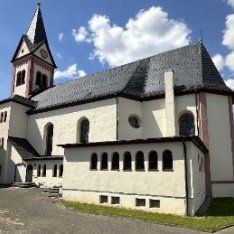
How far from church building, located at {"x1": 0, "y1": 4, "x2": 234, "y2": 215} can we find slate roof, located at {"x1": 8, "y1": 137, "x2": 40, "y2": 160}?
0.15 meters

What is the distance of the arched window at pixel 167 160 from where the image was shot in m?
16.6

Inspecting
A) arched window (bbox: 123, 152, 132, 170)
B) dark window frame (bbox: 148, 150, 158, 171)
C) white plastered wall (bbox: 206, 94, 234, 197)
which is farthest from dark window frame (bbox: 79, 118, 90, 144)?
dark window frame (bbox: 148, 150, 158, 171)

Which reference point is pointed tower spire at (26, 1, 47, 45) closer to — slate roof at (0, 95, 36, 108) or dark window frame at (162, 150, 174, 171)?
slate roof at (0, 95, 36, 108)

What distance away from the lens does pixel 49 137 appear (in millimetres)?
33031

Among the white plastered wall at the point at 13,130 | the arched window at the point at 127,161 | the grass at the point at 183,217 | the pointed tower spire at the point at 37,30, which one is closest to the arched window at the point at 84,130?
the white plastered wall at the point at 13,130

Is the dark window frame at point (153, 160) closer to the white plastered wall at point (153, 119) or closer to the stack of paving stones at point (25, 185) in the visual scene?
the white plastered wall at point (153, 119)

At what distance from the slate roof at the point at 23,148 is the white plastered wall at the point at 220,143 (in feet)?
60.9

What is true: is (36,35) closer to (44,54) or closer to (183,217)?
(44,54)

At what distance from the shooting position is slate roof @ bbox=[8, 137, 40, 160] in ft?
102

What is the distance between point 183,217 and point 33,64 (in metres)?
34.5

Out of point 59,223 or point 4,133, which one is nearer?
point 59,223

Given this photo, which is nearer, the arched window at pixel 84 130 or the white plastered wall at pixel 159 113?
the white plastered wall at pixel 159 113

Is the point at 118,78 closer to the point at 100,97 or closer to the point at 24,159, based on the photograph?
the point at 100,97

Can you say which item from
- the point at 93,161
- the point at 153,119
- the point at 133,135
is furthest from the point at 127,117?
the point at 93,161
